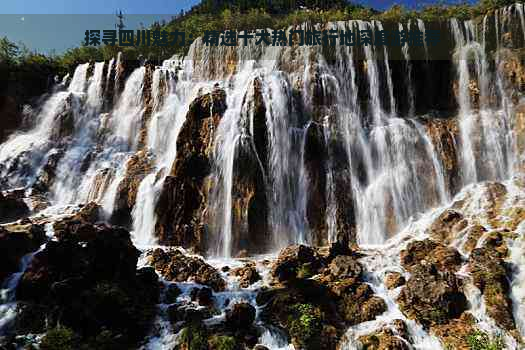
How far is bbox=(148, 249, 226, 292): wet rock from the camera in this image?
51.7ft

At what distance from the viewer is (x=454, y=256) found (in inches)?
606

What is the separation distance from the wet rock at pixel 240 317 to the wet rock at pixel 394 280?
5.49m

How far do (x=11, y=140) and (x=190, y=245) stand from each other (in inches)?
763

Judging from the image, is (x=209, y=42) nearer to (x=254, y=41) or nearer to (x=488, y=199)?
(x=254, y=41)

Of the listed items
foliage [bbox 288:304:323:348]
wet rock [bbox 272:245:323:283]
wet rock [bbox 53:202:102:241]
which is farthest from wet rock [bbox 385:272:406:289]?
wet rock [bbox 53:202:102:241]

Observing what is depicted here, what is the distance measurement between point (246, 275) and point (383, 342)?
6.13 meters

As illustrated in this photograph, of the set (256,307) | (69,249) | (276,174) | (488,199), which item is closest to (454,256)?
(488,199)

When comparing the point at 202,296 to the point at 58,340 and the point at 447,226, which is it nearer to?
the point at 58,340

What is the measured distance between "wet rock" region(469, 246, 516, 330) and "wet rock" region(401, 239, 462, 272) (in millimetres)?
622

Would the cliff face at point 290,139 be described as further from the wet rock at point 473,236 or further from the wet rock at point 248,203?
the wet rock at point 473,236

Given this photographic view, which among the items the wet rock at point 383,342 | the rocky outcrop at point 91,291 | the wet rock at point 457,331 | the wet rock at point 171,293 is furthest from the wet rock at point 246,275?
the wet rock at point 457,331

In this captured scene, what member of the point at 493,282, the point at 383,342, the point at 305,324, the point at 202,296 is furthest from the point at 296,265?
the point at 493,282

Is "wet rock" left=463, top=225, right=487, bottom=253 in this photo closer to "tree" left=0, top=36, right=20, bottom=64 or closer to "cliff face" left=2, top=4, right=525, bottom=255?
"cliff face" left=2, top=4, right=525, bottom=255

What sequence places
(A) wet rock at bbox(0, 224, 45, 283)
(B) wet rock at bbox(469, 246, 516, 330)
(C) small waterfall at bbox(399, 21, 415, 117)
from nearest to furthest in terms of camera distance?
(B) wet rock at bbox(469, 246, 516, 330)
(A) wet rock at bbox(0, 224, 45, 283)
(C) small waterfall at bbox(399, 21, 415, 117)
